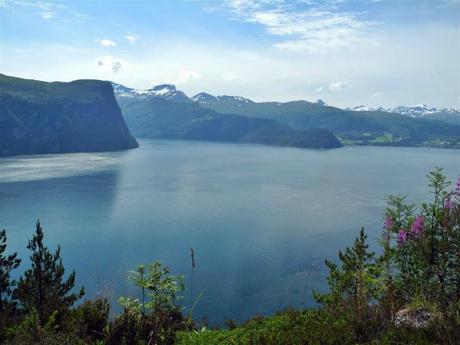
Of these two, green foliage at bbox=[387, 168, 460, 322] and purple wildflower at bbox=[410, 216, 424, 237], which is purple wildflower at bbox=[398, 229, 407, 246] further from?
purple wildflower at bbox=[410, 216, 424, 237]

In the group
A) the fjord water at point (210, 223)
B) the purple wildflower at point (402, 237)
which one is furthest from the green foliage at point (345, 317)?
the fjord water at point (210, 223)


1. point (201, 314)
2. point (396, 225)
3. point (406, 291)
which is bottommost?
point (201, 314)

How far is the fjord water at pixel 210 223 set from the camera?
49.1m

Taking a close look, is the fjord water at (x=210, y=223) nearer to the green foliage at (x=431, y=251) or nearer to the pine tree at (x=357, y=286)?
the pine tree at (x=357, y=286)

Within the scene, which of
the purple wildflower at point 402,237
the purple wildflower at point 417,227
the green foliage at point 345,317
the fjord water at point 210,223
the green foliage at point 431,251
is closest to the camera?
the green foliage at point 345,317

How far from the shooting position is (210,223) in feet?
258

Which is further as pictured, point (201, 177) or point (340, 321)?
point (201, 177)

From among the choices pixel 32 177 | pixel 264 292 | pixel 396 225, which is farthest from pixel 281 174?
pixel 396 225

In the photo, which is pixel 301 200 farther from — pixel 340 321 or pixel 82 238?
pixel 340 321

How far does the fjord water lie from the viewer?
49094 millimetres

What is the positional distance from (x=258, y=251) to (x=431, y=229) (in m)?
48.9

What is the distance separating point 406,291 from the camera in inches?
519

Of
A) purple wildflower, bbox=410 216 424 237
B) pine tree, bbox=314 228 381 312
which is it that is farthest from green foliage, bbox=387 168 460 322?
pine tree, bbox=314 228 381 312

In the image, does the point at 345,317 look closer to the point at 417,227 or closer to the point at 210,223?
the point at 417,227
